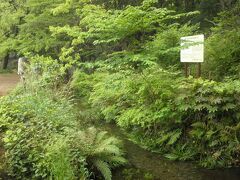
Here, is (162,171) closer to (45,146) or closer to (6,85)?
(45,146)

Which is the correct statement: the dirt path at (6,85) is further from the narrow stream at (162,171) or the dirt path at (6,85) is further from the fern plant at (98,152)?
the narrow stream at (162,171)

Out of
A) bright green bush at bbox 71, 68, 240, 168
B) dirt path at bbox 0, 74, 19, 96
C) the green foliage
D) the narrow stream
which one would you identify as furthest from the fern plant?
dirt path at bbox 0, 74, 19, 96

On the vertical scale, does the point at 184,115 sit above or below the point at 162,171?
above

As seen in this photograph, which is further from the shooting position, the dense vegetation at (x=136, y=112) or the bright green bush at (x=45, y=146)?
the dense vegetation at (x=136, y=112)

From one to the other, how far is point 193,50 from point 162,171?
11.5ft

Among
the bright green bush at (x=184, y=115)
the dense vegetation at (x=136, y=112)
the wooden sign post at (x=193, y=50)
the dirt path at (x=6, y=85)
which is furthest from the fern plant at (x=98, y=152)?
the dirt path at (x=6, y=85)

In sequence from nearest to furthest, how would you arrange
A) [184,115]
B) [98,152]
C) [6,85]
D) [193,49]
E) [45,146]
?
[45,146]
[98,152]
[184,115]
[193,49]
[6,85]

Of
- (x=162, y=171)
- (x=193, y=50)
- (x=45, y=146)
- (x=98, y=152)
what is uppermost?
(x=193, y=50)

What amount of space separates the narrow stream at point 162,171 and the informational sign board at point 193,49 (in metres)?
2.78

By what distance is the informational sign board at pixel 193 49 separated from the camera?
8703 millimetres

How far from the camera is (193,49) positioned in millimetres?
9000

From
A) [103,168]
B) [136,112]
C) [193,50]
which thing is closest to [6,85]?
[136,112]

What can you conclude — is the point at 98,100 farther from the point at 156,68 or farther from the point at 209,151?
the point at 209,151

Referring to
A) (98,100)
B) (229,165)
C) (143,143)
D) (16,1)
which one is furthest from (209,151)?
(16,1)
